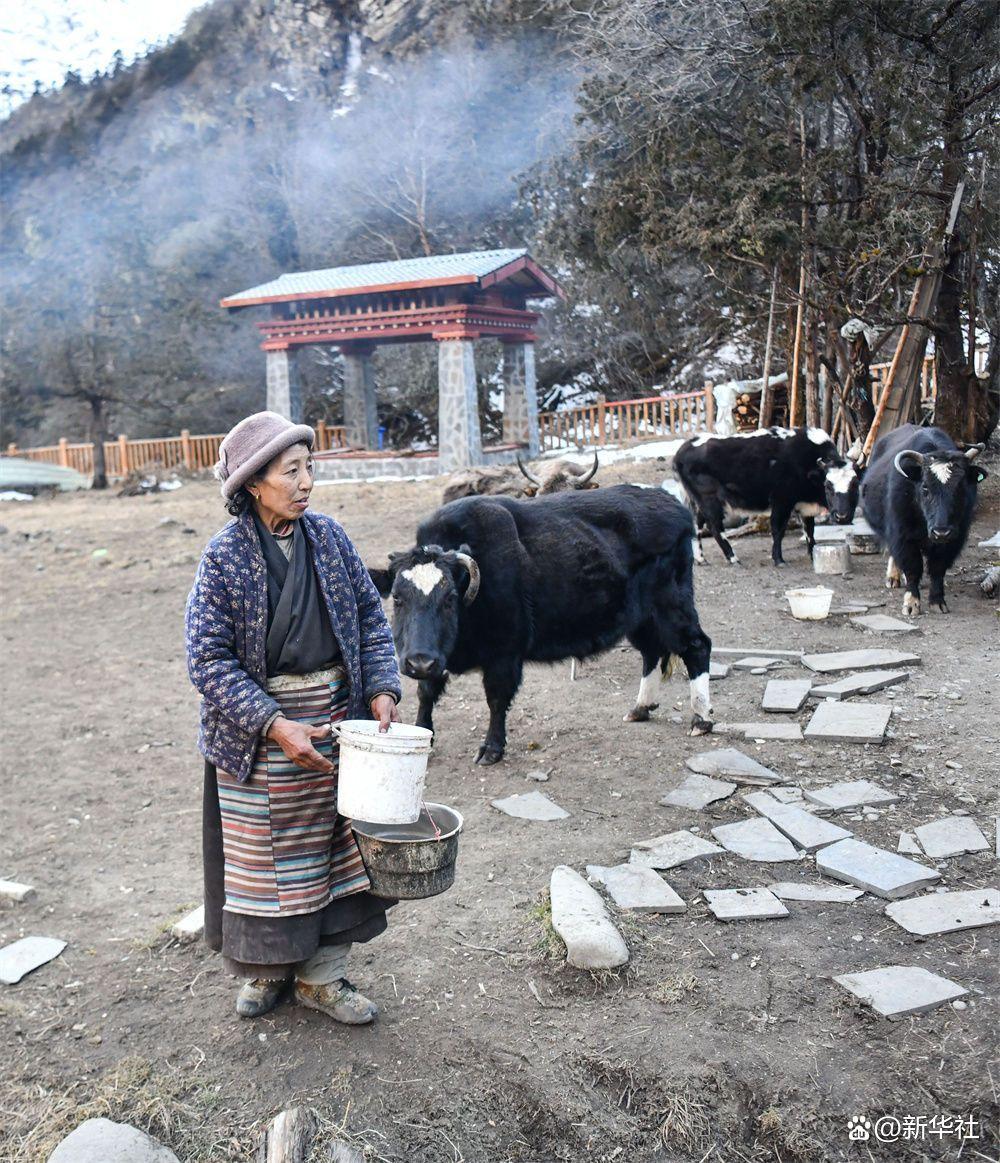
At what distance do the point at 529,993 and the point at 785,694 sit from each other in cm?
348

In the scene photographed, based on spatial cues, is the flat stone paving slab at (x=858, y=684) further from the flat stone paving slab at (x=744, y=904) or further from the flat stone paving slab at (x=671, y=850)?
the flat stone paving slab at (x=744, y=904)

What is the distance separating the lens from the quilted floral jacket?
9.63 ft

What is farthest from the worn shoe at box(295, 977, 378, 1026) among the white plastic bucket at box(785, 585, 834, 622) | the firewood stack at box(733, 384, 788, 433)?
the firewood stack at box(733, 384, 788, 433)

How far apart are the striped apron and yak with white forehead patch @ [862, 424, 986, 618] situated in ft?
21.0

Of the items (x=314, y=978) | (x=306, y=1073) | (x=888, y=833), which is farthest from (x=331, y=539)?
(x=888, y=833)

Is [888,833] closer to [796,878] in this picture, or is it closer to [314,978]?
[796,878]

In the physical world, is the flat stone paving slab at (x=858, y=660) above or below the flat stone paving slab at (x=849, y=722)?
above

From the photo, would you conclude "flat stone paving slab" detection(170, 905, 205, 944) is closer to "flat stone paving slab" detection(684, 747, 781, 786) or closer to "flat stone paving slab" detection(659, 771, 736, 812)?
"flat stone paving slab" detection(659, 771, 736, 812)

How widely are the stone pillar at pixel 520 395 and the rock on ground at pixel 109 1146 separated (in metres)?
19.6

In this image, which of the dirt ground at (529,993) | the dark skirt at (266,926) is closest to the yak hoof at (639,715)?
the dirt ground at (529,993)

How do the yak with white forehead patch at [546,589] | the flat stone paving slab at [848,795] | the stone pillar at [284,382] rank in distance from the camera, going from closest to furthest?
the flat stone paving slab at [848,795]
the yak with white forehead patch at [546,589]
the stone pillar at [284,382]

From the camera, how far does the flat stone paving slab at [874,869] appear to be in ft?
13.4

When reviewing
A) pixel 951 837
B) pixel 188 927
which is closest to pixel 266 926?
pixel 188 927

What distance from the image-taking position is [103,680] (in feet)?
27.7
